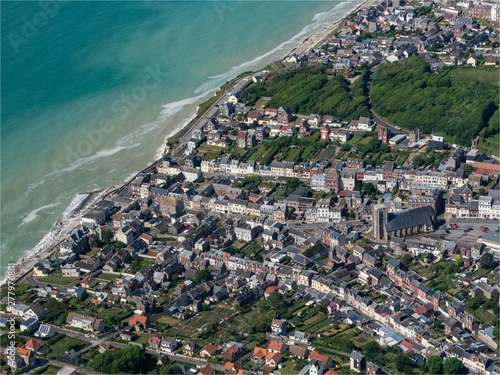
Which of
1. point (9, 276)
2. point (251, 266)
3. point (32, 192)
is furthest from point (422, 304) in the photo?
point (32, 192)

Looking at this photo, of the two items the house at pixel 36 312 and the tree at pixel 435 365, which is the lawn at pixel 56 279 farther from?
the tree at pixel 435 365

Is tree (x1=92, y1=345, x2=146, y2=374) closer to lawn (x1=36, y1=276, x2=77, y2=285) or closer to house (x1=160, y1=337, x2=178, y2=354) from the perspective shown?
house (x1=160, y1=337, x2=178, y2=354)

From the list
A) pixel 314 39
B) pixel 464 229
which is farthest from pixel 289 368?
Result: pixel 314 39

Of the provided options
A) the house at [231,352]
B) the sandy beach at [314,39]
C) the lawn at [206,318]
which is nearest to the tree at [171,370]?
the house at [231,352]

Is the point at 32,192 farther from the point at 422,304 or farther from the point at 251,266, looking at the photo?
the point at 422,304

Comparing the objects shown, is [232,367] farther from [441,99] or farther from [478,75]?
[478,75]

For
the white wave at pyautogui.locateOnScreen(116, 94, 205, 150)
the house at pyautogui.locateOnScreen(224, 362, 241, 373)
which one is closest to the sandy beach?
the white wave at pyautogui.locateOnScreen(116, 94, 205, 150)
